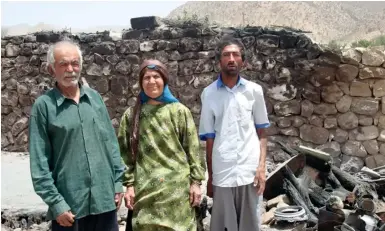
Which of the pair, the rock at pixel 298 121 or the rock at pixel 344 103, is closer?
the rock at pixel 344 103

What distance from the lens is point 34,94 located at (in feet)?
25.5

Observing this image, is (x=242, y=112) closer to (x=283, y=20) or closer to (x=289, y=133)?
(x=289, y=133)

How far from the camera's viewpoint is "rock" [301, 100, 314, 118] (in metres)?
6.65

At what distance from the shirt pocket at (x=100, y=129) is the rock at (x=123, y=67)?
4.59 m

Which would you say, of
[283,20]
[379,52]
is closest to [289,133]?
[379,52]

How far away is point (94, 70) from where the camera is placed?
24.2 ft

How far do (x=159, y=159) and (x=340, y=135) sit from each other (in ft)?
14.4

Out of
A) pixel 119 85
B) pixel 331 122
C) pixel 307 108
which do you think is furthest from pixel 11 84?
pixel 331 122

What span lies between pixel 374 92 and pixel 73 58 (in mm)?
4984

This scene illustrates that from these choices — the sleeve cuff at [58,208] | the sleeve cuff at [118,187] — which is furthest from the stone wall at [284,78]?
the sleeve cuff at [58,208]

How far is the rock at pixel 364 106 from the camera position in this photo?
254 inches

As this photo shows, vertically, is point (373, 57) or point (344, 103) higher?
point (373, 57)

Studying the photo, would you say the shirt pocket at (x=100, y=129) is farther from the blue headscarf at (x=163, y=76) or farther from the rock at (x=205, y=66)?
the rock at (x=205, y=66)

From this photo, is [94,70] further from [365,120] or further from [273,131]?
[365,120]
